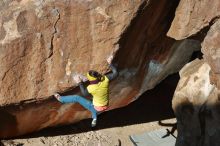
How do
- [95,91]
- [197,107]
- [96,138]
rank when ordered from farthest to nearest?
[96,138], [197,107], [95,91]

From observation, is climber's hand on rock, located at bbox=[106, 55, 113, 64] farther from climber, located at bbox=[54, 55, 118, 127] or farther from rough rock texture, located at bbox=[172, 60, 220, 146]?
rough rock texture, located at bbox=[172, 60, 220, 146]

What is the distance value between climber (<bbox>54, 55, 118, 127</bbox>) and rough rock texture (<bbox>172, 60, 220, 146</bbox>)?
4.93 feet

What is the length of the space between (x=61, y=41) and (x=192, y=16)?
2470 millimetres

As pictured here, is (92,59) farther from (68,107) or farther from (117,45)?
(68,107)

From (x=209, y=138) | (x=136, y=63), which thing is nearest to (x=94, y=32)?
(x=136, y=63)

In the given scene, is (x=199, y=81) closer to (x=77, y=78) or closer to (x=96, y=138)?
(x=77, y=78)

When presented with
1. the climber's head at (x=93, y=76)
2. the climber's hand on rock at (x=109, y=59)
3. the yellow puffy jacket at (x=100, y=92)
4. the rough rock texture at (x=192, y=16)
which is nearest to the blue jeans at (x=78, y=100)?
Answer: the yellow puffy jacket at (x=100, y=92)

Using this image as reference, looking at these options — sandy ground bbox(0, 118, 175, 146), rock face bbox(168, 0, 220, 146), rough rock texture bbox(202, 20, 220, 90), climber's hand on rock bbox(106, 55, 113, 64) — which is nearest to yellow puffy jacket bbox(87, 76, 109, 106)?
climber's hand on rock bbox(106, 55, 113, 64)

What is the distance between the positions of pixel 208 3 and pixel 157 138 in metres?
3.85

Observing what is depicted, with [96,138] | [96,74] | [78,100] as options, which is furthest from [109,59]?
[96,138]

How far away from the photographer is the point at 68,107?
10984mm

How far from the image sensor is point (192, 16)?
392 inches

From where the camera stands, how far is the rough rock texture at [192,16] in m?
9.73

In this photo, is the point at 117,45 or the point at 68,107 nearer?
the point at 117,45
